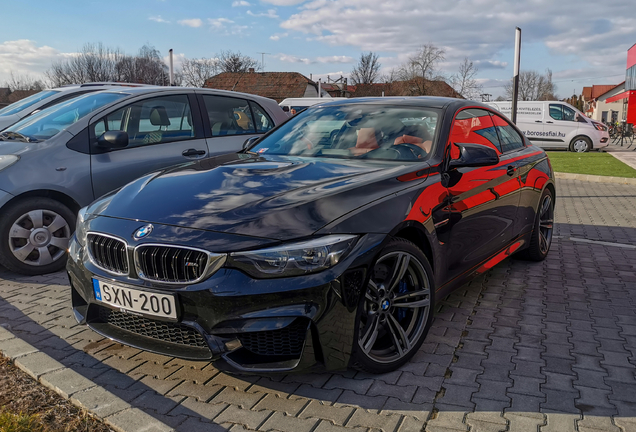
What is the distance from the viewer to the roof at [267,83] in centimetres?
6350

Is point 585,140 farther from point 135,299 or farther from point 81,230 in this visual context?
point 135,299

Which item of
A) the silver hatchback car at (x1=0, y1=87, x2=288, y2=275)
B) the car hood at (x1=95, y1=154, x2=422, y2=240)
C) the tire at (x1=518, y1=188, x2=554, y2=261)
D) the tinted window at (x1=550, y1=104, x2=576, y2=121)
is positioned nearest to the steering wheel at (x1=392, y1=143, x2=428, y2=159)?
the car hood at (x1=95, y1=154, x2=422, y2=240)

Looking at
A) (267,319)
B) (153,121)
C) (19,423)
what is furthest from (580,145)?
(19,423)

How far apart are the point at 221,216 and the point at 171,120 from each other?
3.56 metres

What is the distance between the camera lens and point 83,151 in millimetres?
5312

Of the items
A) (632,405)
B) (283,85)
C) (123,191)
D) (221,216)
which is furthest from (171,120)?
(283,85)

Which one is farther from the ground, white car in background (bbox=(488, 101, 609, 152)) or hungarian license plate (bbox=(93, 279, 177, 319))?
white car in background (bbox=(488, 101, 609, 152))

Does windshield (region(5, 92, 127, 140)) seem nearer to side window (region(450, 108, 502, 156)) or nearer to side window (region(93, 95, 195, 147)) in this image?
side window (region(93, 95, 195, 147))

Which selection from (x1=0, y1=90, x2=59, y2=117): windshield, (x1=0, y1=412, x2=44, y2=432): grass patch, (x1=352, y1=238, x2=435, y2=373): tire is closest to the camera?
(x1=0, y1=412, x2=44, y2=432): grass patch

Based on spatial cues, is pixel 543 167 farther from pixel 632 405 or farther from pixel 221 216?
pixel 221 216

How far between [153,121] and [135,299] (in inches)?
138

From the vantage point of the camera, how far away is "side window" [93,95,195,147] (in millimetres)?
5613

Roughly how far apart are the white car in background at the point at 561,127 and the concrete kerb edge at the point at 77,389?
853 inches

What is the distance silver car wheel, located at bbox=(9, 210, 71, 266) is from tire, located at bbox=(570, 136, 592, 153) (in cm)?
2167
